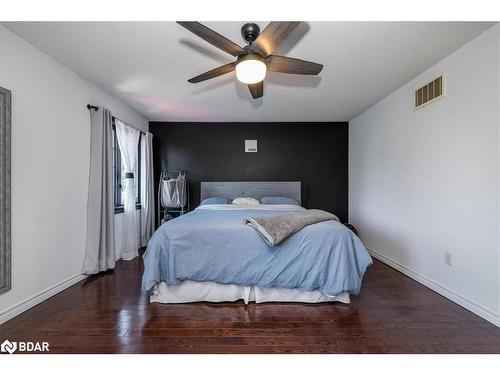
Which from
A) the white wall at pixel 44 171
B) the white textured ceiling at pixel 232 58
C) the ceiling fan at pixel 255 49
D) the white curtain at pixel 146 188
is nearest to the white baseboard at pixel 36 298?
the white wall at pixel 44 171

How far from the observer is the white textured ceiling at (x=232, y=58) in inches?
74.5

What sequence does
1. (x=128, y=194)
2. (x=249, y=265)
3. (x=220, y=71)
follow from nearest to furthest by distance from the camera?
1. (x=220, y=71)
2. (x=249, y=265)
3. (x=128, y=194)

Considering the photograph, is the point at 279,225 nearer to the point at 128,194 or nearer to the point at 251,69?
the point at 251,69

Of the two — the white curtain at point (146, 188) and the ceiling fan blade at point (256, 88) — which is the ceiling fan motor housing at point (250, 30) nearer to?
the ceiling fan blade at point (256, 88)

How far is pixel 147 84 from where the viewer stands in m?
2.93

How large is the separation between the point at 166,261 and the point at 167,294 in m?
0.30

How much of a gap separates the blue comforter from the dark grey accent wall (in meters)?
2.46

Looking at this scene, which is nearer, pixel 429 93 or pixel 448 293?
pixel 448 293

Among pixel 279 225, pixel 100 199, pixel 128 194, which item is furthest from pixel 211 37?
pixel 128 194

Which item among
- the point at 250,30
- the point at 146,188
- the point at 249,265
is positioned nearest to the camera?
the point at 250,30

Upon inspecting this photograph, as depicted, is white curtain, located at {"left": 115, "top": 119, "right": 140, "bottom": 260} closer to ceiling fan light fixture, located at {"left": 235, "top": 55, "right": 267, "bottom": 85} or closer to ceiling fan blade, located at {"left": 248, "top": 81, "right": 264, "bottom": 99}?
ceiling fan blade, located at {"left": 248, "top": 81, "right": 264, "bottom": 99}

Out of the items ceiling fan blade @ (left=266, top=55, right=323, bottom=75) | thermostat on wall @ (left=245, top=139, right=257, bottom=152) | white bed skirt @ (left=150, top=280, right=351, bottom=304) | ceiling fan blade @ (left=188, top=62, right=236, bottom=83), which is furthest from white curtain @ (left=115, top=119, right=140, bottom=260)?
ceiling fan blade @ (left=266, top=55, right=323, bottom=75)

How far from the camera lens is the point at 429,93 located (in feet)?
8.41

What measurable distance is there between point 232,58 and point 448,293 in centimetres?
295
